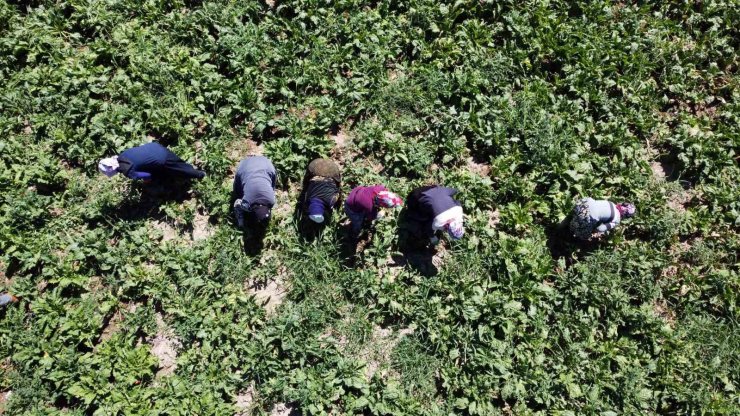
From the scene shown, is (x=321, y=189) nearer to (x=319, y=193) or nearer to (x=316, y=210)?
(x=319, y=193)

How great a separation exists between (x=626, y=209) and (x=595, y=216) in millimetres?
562

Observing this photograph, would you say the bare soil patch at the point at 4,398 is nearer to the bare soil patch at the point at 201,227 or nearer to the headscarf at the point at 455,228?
the bare soil patch at the point at 201,227

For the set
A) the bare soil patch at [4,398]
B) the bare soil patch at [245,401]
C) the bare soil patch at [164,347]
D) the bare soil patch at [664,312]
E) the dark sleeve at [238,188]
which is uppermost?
the dark sleeve at [238,188]

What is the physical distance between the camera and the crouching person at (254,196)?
241 inches

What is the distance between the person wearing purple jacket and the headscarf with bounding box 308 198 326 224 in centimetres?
39

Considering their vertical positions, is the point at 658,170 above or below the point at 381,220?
above

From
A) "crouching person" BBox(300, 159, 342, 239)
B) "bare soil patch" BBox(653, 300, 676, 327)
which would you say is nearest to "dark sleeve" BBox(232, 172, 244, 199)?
"crouching person" BBox(300, 159, 342, 239)

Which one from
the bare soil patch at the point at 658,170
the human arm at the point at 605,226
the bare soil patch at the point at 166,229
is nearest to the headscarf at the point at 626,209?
the human arm at the point at 605,226

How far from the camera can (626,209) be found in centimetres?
661

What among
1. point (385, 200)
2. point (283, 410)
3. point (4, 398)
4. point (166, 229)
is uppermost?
point (385, 200)

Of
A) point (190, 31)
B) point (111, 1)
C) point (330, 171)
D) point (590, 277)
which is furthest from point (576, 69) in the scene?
point (111, 1)

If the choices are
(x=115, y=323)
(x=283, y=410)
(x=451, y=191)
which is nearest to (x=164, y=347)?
(x=115, y=323)

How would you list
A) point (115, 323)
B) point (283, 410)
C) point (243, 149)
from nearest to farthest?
point (283, 410) < point (115, 323) < point (243, 149)

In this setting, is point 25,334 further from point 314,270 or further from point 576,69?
point 576,69
